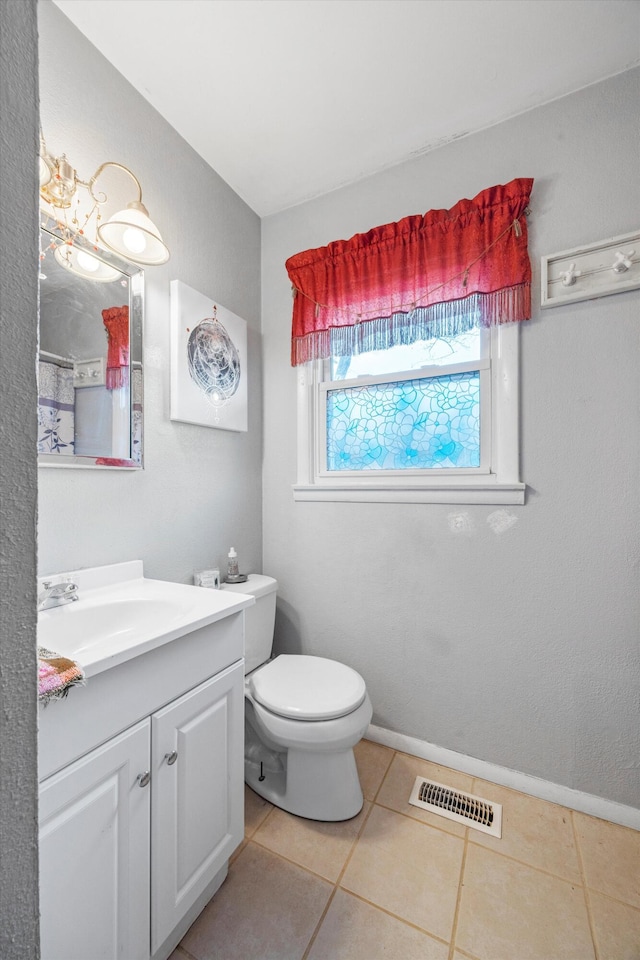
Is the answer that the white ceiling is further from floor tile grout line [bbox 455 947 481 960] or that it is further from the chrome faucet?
floor tile grout line [bbox 455 947 481 960]

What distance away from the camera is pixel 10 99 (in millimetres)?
318

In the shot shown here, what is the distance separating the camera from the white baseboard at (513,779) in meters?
1.34

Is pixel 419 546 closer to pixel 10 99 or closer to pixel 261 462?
pixel 261 462

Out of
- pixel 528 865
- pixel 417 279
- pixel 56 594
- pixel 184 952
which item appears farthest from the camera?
pixel 417 279

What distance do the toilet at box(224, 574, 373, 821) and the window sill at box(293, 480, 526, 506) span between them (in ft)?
2.01

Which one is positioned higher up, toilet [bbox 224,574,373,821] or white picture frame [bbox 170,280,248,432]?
white picture frame [bbox 170,280,248,432]

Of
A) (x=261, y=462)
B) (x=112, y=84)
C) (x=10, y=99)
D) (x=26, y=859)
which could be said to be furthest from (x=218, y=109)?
(x=26, y=859)

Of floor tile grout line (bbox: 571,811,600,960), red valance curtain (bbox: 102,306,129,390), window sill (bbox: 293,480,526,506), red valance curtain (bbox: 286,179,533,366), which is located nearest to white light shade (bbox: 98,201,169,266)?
red valance curtain (bbox: 102,306,129,390)

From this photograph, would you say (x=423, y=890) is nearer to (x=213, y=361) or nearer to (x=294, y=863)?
(x=294, y=863)

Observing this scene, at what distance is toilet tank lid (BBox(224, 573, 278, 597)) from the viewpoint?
64.0 inches

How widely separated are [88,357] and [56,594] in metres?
0.70

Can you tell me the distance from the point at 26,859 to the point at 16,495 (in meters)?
0.30

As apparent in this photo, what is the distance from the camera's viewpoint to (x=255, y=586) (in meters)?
1.66

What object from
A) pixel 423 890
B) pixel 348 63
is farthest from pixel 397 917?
pixel 348 63
